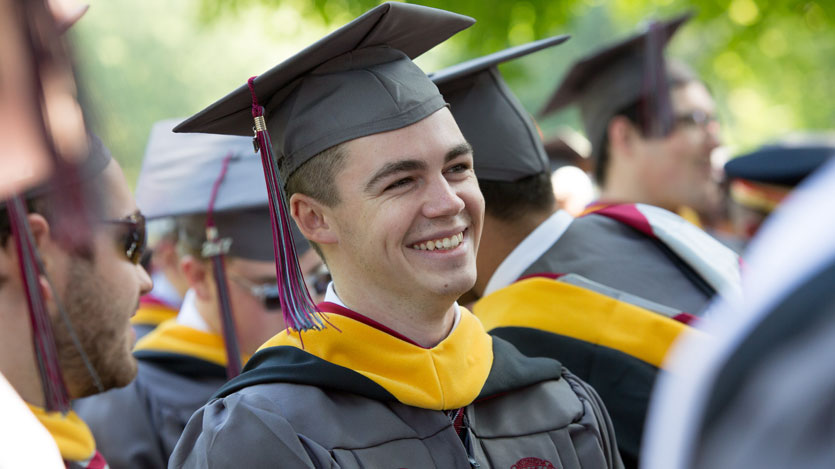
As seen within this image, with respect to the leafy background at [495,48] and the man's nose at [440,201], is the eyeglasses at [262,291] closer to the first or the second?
the leafy background at [495,48]

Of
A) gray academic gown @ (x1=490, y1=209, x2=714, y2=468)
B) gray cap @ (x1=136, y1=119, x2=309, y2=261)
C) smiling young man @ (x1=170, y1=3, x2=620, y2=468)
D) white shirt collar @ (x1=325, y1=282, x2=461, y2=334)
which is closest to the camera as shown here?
smiling young man @ (x1=170, y1=3, x2=620, y2=468)

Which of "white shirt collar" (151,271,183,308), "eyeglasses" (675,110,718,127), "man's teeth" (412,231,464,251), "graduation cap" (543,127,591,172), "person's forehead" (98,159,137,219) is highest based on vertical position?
"person's forehead" (98,159,137,219)

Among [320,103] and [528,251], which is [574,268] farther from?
[320,103]

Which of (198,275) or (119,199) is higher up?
(119,199)

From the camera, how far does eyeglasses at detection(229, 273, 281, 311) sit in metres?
4.34

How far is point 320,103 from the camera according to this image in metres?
2.46

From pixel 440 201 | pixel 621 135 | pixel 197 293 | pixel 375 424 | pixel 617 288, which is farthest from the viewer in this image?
pixel 621 135

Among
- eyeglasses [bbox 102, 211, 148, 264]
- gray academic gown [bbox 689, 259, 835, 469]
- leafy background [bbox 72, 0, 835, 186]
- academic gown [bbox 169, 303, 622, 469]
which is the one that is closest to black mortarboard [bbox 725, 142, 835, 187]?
leafy background [bbox 72, 0, 835, 186]

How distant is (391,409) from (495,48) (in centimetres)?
486

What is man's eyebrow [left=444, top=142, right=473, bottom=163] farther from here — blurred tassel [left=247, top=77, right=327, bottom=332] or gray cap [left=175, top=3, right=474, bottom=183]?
blurred tassel [left=247, top=77, right=327, bottom=332]

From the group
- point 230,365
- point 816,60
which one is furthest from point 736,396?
point 816,60

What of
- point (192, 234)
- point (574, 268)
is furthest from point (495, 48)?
point (574, 268)

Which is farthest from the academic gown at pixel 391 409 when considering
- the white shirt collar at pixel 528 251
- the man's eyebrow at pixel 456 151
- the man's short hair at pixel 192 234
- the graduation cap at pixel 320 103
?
the man's short hair at pixel 192 234

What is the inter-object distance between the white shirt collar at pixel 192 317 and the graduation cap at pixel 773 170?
407 centimetres
